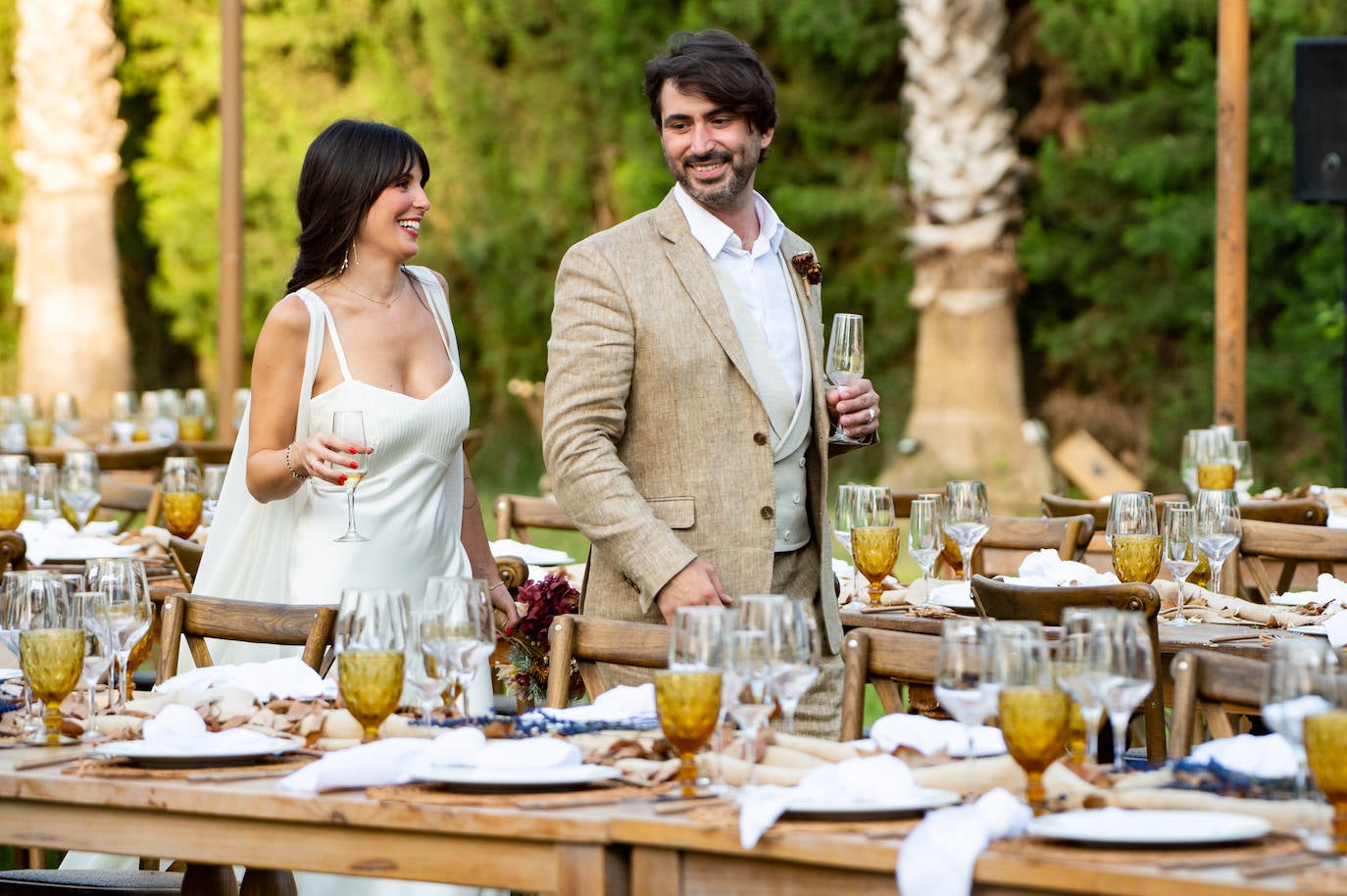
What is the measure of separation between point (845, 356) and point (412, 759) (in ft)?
5.47

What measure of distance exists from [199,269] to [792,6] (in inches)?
299

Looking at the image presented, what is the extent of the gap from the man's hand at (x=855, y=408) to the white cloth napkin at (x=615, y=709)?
95 centimetres

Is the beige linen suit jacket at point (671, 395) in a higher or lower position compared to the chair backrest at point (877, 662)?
higher

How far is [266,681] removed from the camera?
3293mm

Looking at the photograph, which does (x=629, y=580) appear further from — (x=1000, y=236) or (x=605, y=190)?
(x=605, y=190)

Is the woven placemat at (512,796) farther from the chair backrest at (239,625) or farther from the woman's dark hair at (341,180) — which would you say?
the woman's dark hair at (341,180)

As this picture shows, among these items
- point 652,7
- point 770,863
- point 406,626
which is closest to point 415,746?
point 406,626

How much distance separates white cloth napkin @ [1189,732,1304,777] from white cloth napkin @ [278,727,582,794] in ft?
2.85

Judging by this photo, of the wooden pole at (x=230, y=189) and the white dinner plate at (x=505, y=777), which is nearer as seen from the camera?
the white dinner plate at (x=505, y=777)

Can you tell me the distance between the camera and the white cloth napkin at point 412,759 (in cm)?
259

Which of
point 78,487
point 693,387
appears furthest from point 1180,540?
point 78,487

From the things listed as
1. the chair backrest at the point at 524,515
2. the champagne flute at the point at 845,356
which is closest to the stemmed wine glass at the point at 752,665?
the champagne flute at the point at 845,356

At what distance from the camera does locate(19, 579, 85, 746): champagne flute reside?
9.95ft

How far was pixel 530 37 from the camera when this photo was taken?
18.3 meters
